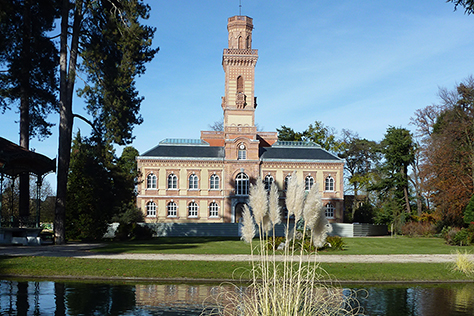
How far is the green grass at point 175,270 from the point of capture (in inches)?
589

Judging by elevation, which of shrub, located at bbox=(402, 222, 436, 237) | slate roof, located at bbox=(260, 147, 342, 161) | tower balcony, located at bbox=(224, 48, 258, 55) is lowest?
shrub, located at bbox=(402, 222, 436, 237)

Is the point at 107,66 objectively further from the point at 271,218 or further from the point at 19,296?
the point at 271,218

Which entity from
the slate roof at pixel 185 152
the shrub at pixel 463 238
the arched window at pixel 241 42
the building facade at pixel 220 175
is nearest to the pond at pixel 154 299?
the shrub at pixel 463 238

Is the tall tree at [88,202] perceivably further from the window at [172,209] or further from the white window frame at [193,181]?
the white window frame at [193,181]

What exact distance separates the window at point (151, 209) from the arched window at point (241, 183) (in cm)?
926

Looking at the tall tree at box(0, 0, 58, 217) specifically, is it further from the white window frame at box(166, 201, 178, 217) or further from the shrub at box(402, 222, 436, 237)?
the shrub at box(402, 222, 436, 237)

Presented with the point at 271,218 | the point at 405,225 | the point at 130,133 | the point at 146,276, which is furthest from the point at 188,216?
the point at 271,218

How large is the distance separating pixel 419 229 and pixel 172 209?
25576mm

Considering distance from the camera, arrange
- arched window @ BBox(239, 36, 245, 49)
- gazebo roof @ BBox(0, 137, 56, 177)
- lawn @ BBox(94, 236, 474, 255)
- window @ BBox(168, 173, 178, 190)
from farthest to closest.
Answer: arched window @ BBox(239, 36, 245, 49), window @ BBox(168, 173, 178, 190), gazebo roof @ BBox(0, 137, 56, 177), lawn @ BBox(94, 236, 474, 255)

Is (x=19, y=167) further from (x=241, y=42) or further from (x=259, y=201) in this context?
(x=241, y=42)

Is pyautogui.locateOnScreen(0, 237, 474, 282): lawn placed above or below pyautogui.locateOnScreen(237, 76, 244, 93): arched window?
below

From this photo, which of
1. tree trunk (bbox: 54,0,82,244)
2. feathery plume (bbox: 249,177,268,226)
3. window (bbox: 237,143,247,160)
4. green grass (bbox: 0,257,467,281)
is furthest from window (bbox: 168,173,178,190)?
feathery plume (bbox: 249,177,268,226)

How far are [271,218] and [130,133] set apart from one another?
22515mm

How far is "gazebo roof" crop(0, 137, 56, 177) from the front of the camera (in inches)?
957
